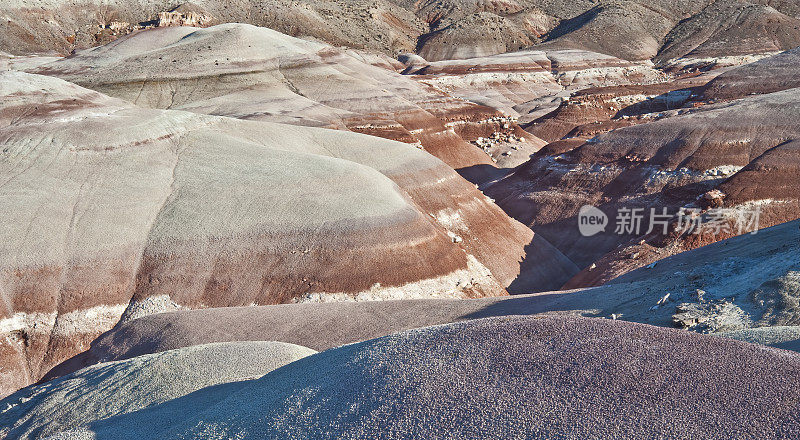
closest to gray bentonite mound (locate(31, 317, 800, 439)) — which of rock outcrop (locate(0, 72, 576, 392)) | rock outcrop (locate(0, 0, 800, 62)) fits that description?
rock outcrop (locate(0, 72, 576, 392))

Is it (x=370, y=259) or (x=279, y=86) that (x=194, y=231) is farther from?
(x=279, y=86)

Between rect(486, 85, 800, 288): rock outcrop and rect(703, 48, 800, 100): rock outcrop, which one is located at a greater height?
rect(703, 48, 800, 100): rock outcrop

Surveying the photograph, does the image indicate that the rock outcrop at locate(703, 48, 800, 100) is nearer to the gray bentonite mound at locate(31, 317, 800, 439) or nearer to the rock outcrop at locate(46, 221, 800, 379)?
the rock outcrop at locate(46, 221, 800, 379)

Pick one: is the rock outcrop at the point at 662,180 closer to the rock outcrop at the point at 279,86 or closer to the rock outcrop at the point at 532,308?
the rock outcrop at the point at 532,308

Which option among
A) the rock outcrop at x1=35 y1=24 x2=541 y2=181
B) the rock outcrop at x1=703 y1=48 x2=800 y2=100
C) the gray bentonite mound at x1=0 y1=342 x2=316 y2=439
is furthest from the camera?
the rock outcrop at x1=703 y1=48 x2=800 y2=100

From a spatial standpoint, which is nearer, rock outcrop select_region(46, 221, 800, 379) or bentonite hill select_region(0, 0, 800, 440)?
bentonite hill select_region(0, 0, 800, 440)

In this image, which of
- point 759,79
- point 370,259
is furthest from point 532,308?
point 759,79

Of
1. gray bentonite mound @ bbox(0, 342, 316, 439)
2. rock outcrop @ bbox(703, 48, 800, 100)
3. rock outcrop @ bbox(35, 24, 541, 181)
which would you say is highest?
rock outcrop @ bbox(703, 48, 800, 100)

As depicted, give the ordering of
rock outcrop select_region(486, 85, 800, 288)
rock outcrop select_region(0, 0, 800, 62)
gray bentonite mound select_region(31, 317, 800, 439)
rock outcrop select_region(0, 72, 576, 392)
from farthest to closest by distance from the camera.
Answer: rock outcrop select_region(0, 0, 800, 62) → rock outcrop select_region(486, 85, 800, 288) → rock outcrop select_region(0, 72, 576, 392) → gray bentonite mound select_region(31, 317, 800, 439)

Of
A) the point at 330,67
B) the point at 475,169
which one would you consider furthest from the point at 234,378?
the point at 330,67

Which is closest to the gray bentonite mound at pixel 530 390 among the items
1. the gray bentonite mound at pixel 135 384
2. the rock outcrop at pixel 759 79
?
the gray bentonite mound at pixel 135 384
